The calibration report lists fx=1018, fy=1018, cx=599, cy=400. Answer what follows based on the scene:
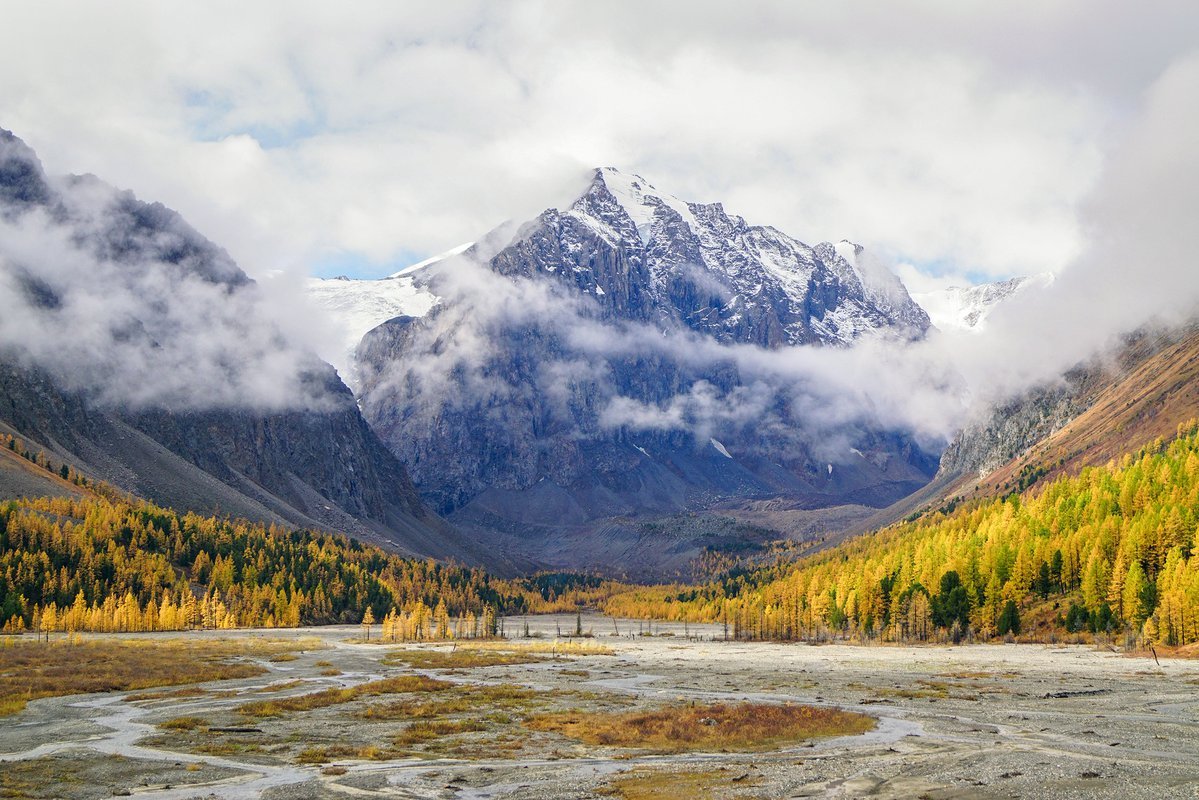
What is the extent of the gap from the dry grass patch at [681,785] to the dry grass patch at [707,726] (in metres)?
10.3

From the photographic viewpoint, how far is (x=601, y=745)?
65500mm

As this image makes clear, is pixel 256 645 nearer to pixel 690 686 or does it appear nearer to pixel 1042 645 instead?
pixel 690 686

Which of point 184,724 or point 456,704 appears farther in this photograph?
point 456,704

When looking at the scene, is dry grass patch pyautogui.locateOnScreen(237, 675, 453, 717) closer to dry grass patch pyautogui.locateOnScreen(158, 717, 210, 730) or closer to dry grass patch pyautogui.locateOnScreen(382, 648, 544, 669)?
dry grass patch pyautogui.locateOnScreen(158, 717, 210, 730)

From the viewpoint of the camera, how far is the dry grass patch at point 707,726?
214 ft

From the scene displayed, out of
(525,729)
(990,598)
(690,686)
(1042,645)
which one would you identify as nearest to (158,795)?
(525,729)

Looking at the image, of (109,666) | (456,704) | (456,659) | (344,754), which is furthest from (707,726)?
Result: (456,659)

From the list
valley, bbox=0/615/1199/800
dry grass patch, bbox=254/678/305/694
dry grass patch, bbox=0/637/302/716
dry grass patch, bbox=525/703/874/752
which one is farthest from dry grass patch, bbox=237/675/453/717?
dry grass patch, bbox=525/703/874/752

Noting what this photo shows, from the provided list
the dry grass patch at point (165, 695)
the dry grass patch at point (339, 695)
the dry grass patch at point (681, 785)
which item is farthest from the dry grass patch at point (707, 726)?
the dry grass patch at point (165, 695)

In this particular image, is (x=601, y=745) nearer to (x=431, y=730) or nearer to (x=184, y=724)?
(x=431, y=730)

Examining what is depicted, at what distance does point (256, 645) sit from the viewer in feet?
589

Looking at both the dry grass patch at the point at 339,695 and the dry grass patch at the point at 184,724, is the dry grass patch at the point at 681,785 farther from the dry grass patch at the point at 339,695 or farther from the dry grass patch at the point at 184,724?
the dry grass patch at the point at 339,695

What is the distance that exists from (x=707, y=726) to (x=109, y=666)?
8340 cm

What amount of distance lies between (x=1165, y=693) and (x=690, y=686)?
4399cm
